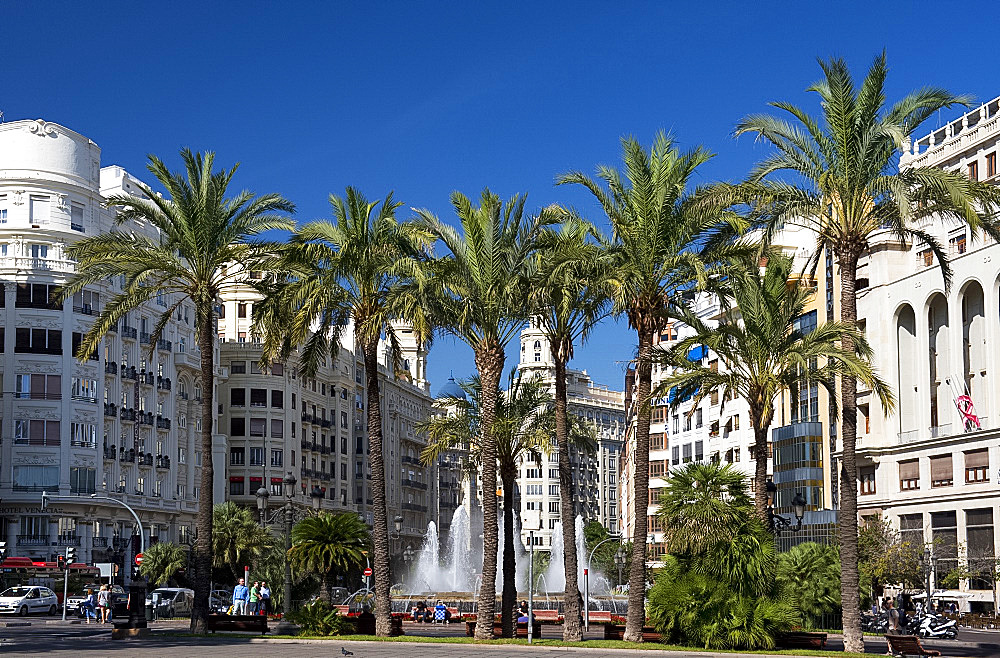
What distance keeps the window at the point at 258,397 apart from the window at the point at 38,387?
29.8 m

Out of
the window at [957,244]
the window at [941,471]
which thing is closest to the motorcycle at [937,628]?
the window at [941,471]

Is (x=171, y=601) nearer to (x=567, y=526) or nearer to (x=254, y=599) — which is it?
(x=254, y=599)

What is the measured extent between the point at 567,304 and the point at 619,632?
33.6 feet

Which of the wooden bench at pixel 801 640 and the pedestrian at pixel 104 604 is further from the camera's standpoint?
the pedestrian at pixel 104 604

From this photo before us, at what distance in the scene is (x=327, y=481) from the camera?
114 meters

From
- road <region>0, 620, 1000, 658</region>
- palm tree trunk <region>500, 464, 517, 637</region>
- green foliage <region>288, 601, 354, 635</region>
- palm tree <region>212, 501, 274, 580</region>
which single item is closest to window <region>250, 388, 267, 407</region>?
palm tree <region>212, 501, 274, 580</region>

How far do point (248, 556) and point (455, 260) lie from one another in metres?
47.6

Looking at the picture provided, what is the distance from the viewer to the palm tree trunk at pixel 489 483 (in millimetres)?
36031

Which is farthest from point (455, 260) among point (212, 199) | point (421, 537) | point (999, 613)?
point (421, 537)

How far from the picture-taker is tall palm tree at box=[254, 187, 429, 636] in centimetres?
3719

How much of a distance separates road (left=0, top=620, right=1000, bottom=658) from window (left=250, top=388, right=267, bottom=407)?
210 ft

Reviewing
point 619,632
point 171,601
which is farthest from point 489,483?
point 171,601

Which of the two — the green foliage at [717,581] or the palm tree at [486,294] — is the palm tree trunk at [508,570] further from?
the green foliage at [717,581]

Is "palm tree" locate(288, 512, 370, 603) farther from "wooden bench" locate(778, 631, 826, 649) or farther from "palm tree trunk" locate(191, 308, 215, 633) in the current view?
"wooden bench" locate(778, 631, 826, 649)
